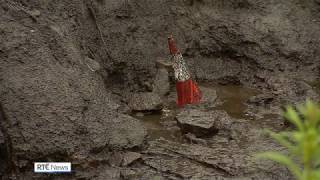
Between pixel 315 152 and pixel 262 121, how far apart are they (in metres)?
4.15

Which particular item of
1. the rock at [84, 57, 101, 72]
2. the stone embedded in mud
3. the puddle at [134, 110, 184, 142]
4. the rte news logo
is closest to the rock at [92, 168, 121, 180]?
the rte news logo

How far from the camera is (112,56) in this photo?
6.32m

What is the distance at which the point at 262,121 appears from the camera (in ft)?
18.5

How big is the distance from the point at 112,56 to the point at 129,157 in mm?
2144

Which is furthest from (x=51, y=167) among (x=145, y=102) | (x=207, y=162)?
(x=145, y=102)

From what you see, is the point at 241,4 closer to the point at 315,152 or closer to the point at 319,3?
the point at 319,3

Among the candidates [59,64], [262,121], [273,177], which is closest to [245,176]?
[273,177]

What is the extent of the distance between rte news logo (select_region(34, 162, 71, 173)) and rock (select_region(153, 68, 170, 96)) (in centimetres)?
246

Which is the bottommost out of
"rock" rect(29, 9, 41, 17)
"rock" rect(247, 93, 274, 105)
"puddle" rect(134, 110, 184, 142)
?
"puddle" rect(134, 110, 184, 142)

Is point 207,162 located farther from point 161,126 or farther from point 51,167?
point 51,167

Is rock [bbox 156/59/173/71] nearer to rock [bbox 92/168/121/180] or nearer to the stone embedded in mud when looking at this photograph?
the stone embedded in mud

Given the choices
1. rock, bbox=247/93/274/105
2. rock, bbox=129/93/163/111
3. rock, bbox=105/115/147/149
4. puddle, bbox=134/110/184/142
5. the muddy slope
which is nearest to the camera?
the muddy slope

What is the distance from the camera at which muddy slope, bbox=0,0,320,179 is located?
4.23 metres

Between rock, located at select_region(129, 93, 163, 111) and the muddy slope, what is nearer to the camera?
the muddy slope
